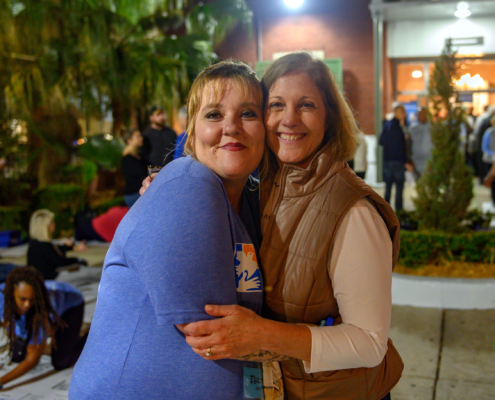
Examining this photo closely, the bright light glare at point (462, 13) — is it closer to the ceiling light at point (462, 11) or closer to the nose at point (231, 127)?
the ceiling light at point (462, 11)

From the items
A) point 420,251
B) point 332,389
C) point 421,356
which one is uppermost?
point 332,389

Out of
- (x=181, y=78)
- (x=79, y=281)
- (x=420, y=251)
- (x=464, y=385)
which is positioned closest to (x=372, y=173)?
(x=181, y=78)

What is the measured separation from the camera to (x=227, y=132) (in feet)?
5.02

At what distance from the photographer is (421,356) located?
157 inches

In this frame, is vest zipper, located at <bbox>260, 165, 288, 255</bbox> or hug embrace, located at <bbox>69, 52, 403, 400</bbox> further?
vest zipper, located at <bbox>260, 165, 288, 255</bbox>

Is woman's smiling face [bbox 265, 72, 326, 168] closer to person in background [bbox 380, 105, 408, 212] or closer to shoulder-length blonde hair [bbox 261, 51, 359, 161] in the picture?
shoulder-length blonde hair [bbox 261, 51, 359, 161]

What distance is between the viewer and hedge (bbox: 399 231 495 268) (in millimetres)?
5434

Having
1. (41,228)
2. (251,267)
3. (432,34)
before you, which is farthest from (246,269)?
(432,34)

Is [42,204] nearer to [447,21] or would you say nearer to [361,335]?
[361,335]

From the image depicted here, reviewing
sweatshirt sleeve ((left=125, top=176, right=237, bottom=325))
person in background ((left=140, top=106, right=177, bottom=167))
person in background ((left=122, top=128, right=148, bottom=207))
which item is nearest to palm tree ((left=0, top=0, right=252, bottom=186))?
person in background ((left=140, top=106, right=177, bottom=167))

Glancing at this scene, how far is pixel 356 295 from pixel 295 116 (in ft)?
1.97

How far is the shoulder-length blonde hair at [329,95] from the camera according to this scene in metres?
1.64

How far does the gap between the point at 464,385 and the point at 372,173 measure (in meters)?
10.6

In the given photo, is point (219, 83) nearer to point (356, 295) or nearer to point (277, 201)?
point (277, 201)
